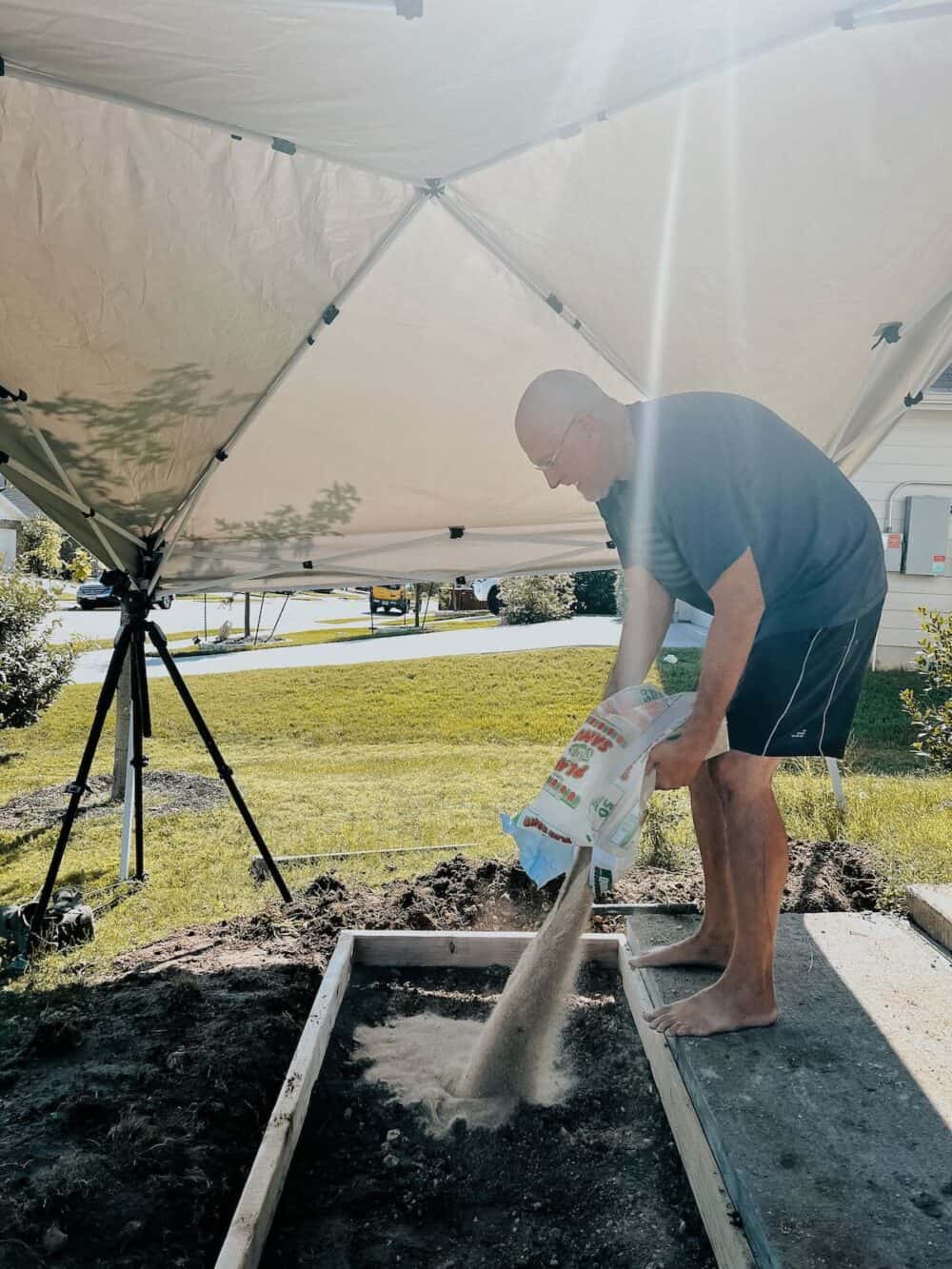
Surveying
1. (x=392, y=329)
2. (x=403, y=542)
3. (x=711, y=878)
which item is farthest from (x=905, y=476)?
(x=711, y=878)

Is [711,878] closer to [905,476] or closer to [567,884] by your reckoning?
[567,884]

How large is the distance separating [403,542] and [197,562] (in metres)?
1.17

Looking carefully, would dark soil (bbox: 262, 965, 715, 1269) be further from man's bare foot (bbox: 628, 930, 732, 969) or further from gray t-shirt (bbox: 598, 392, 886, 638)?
gray t-shirt (bbox: 598, 392, 886, 638)

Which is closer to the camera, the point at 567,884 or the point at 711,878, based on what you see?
the point at 567,884

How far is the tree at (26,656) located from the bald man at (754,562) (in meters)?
7.47

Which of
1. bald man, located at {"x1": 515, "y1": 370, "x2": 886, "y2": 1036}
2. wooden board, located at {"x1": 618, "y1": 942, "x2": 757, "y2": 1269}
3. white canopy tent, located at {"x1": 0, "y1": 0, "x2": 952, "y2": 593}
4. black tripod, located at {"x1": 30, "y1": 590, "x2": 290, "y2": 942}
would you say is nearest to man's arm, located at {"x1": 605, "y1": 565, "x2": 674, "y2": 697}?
bald man, located at {"x1": 515, "y1": 370, "x2": 886, "y2": 1036}

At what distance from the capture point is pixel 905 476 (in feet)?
38.2

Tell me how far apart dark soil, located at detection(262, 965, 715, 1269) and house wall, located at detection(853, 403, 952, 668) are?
10101mm

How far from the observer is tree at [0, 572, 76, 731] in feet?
27.9

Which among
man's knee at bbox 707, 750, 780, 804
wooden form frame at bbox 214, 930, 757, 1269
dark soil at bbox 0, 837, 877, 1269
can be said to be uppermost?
man's knee at bbox 707, 750, 780, 804

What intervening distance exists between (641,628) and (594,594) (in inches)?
721

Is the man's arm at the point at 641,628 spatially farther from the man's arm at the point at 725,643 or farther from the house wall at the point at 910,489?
the house wall at the point at 910,489

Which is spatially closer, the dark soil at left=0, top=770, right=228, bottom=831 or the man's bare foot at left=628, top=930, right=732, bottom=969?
the man's bare foot at left=628, top=930, right=732, bottom=969

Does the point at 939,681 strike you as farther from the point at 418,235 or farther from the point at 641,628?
the point at 418,235
